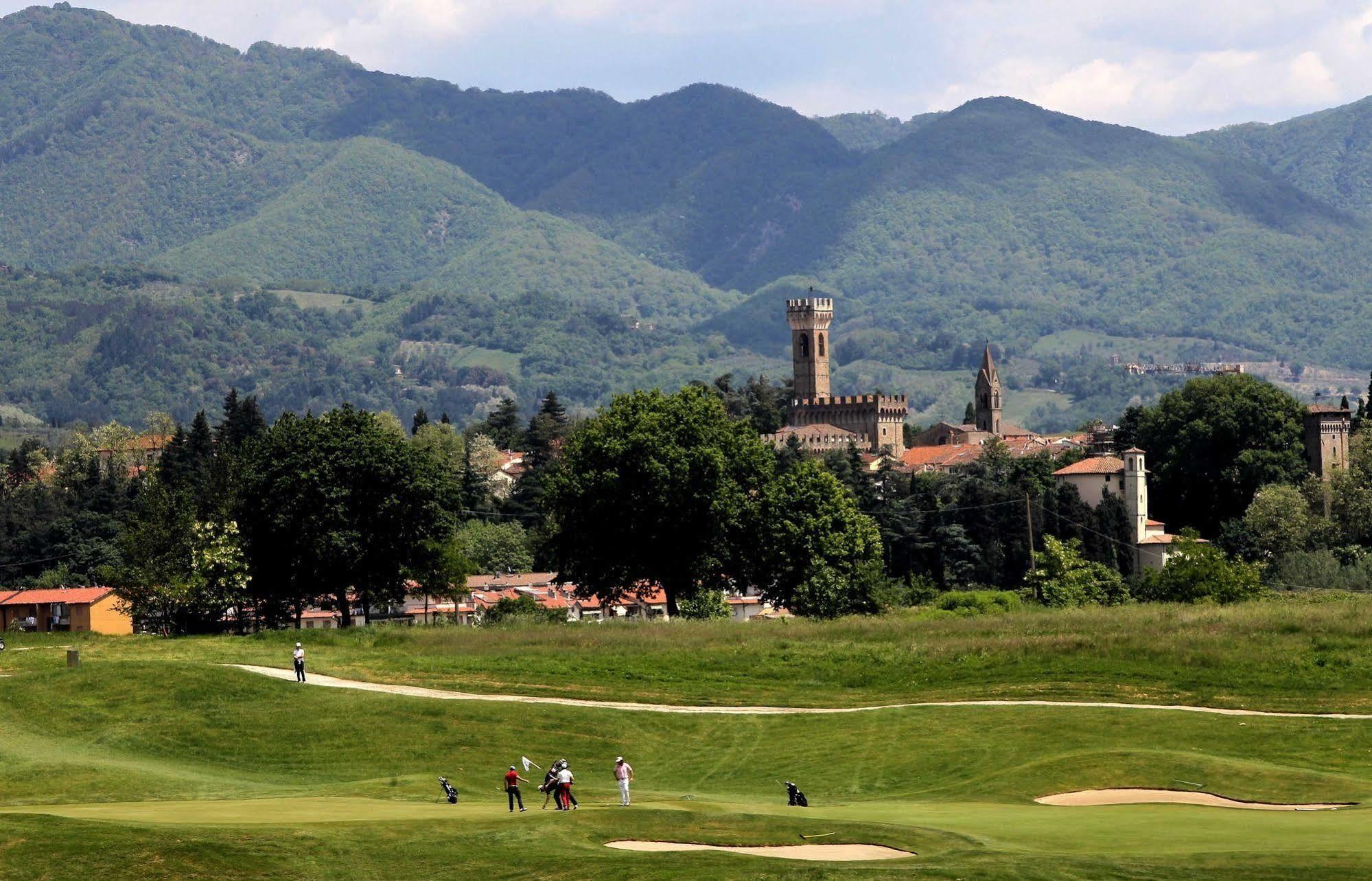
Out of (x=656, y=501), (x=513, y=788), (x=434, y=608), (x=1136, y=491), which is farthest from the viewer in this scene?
(x=434, y=608)

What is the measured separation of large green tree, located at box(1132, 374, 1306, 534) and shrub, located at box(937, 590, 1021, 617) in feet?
113

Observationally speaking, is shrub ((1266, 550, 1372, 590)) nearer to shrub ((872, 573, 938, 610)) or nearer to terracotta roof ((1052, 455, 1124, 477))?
shrub ((872, 573, 938, 610))

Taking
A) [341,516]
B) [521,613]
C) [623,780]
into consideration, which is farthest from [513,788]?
[521,613]

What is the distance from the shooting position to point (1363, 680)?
58.6m

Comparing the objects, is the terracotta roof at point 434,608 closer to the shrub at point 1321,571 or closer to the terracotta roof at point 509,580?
the terracotta roof at point 509,580

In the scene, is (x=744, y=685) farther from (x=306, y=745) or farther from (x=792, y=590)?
(x=792, y=590)

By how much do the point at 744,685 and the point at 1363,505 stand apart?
70.7 m

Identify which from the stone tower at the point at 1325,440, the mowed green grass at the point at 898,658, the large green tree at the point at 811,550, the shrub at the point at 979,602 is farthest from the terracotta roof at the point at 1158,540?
the mowed green grass at the point at 898,658

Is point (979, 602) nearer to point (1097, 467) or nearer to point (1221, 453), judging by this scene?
point (1097, 467)

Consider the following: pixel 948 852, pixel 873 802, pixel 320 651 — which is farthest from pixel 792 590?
pixel 948 852

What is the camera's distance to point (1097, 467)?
141 metres

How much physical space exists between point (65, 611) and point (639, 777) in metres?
78.6

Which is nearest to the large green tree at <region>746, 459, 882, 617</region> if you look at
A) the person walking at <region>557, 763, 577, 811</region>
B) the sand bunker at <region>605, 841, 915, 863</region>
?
the person walking at <region>557, 763, 577, 811</region>

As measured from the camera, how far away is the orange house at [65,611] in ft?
380
